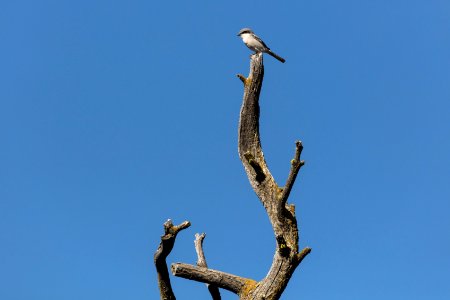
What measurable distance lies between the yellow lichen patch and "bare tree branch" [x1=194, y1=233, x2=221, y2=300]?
0.80 m

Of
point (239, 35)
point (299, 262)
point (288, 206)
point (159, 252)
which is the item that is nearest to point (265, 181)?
point (288, 206)

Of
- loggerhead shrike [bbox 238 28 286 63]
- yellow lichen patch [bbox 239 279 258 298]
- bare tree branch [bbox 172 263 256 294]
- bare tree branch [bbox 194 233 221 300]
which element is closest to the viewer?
yellow lichen patch [bbox 239 279 258 298]

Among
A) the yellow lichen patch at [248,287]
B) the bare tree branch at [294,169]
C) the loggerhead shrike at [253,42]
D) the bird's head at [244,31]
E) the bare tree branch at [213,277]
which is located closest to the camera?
the bare tree branch at [294,169]

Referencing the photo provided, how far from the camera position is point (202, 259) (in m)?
9.98

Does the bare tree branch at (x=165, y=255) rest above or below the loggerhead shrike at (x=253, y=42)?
below

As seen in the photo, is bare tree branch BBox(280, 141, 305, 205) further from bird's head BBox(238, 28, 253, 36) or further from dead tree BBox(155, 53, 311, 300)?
bird's head BBox(238, 28, 253, 36)

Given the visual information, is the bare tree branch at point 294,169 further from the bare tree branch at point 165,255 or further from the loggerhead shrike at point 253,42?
the loggerhead shrike at point 253,42

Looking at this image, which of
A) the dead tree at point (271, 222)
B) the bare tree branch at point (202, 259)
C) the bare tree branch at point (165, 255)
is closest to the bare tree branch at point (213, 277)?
the dead tree at point (271, 222)

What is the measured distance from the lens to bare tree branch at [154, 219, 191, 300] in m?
7.98

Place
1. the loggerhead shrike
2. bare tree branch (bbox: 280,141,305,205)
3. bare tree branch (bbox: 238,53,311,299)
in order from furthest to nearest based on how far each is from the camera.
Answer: the loggerhead shrike
bare tree branch (bbox: 238,53,311,299)
bare tree branch (bbox: 280,141,305,205)

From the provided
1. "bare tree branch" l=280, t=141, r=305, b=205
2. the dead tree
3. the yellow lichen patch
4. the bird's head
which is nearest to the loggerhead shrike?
the bird's head

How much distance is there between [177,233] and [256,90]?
3131 millimetres

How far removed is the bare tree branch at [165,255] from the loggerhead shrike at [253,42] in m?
6.09

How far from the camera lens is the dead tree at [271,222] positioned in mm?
7980
